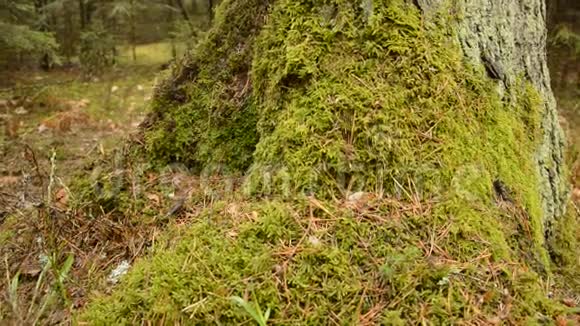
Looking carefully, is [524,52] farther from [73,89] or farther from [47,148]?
[73,89]

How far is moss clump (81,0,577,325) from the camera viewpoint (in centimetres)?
173

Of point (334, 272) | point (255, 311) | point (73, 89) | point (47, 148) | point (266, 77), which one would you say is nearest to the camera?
point (255, 311)

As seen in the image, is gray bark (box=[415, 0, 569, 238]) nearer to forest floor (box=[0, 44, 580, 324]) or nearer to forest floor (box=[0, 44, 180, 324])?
forest floor (box=[0, 44, 580, 324])

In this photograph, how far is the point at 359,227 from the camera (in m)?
1.92

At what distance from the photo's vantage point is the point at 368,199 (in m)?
2.04

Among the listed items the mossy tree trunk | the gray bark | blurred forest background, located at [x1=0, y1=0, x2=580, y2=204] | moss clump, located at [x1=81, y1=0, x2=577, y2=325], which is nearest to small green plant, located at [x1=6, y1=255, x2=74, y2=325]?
moss clump, located at [x1=81, y1=0, x2=577, y2=325]

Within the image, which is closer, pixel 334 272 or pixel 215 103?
pixel 334 272

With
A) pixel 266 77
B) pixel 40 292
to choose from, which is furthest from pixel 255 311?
pixel 266 77

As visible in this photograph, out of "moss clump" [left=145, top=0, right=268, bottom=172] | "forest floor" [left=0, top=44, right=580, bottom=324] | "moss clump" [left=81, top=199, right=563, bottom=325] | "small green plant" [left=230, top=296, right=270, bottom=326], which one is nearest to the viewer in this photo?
"small green plant" [left=230, top=296, right=270, bottom=326]

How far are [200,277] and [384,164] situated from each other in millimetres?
867

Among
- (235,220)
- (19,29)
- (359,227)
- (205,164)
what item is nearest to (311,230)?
(359,227)

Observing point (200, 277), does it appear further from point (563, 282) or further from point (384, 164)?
point (563, 282)

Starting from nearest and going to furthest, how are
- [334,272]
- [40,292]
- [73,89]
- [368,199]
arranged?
1. [334,272]
2. [368,199]
3. [40,292]
4. [73,89]

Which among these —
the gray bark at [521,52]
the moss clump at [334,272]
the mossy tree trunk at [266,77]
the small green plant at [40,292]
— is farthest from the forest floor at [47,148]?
the gray bark at [521,52]
